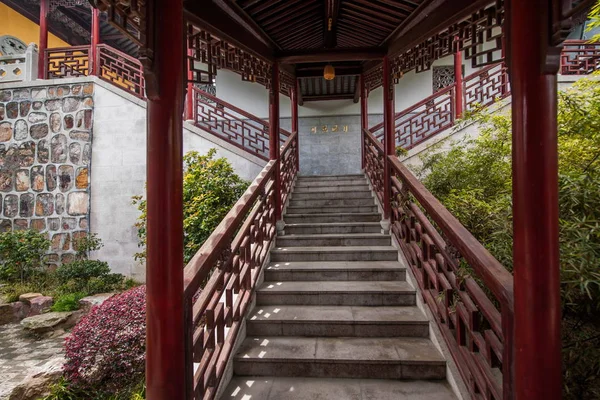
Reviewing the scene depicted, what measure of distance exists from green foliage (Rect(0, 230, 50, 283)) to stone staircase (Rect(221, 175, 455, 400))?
5.30 meters

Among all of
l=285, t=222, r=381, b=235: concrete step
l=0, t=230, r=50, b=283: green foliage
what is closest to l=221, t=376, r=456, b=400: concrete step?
l=285, t=222, r=381, b=235: concrete step

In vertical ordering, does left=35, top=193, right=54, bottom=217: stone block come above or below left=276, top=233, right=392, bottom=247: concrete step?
above

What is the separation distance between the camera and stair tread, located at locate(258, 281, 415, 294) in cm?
325

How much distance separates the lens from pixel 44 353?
457 cm

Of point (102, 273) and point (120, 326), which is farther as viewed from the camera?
point (102, 273)

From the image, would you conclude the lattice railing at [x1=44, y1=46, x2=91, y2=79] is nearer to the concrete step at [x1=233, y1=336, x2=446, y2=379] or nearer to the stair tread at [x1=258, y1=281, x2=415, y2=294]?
the stair tread at [x1=258, y1=281, x2=415, y2=294]

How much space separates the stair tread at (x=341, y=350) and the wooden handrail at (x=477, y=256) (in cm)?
88

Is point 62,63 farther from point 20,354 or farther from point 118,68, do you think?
point 20,354

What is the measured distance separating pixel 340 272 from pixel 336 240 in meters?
0.77

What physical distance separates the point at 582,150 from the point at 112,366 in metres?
4.26

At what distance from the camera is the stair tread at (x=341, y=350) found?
98.5 inches

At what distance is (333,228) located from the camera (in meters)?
4.61

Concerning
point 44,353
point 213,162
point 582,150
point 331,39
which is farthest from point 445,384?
point 44,353

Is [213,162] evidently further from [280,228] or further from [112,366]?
[112,366]
